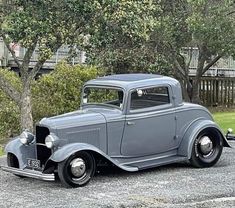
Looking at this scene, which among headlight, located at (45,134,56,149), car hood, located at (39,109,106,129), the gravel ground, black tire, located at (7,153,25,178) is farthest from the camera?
black tire, located at (7,153,25,178)

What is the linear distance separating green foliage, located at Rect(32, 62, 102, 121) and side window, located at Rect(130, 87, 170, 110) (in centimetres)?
729

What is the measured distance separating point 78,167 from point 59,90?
873 cm

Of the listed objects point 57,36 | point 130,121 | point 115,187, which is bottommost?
point 115,187

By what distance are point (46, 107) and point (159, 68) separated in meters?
6.42

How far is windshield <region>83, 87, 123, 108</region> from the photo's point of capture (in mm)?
10000

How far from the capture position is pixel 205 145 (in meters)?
10.4

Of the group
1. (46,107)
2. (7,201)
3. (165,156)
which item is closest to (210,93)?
(46,107)

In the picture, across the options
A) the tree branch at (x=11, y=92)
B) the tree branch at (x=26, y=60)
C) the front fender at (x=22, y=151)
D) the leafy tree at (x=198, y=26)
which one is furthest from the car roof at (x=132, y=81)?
the leafy tree at (x=198, y=26)

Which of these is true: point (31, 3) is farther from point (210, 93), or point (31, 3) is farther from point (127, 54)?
point (210, 93)

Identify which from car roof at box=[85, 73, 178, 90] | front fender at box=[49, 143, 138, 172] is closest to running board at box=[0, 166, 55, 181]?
front fender at box=[49, 143, 138, 172]

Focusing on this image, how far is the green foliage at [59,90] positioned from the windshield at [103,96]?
646 cm

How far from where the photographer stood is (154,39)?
2019 cm

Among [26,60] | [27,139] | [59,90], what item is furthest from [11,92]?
[27,139]

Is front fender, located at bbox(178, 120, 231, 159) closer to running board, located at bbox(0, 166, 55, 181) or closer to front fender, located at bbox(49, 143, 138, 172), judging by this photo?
front fender, located at bbox(49, 143, 138, 172)
